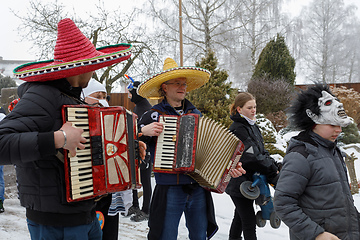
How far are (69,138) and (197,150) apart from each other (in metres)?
1.38

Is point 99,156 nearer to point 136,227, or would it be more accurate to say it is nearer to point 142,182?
point 136,227

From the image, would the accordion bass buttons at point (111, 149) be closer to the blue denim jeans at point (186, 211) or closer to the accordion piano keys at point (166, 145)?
the accordion piano keys at point (166, 145)

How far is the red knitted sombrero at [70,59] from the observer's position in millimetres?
1739

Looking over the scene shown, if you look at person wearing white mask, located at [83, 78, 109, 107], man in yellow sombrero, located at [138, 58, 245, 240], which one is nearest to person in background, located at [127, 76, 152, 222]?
person wearing white mask, located at [83, 78, 109, 107]

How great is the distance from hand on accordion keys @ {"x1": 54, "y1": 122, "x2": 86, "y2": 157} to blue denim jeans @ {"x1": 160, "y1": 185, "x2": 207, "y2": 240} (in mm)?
1364

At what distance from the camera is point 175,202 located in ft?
9.18

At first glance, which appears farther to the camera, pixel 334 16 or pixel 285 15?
pixel 334 16

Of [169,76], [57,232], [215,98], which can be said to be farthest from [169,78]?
[215,98]

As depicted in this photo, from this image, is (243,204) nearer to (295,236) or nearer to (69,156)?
(295,236)

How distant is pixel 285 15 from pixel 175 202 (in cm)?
2543

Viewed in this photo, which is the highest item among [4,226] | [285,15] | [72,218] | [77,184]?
[285,15]

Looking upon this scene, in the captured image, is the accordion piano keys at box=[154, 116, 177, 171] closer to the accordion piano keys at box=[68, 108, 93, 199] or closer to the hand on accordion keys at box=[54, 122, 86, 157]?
the accordion piano keys at box=[68, 108, 93, 199]

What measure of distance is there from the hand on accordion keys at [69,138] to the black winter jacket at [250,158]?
2.18 m

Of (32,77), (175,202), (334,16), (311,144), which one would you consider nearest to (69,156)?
(32,77)
